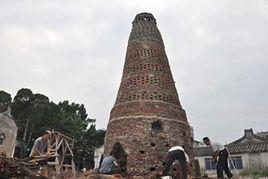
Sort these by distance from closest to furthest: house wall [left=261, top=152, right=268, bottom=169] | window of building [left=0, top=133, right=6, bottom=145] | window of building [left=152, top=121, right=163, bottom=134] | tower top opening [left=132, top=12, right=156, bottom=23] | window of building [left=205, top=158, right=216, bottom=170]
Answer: window of building [left=152, top=121, right=163, bottom=134] < tower top opening [left=132, top=12, right=156, bottom=23] < window of building [left=0, top=133, right=6, bottom=145] < house wall [left=261, top=152, right=268, bottom=169] < window of building [left=205, top=158, right=216, bottom=170]

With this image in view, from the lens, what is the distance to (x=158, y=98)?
15.6m

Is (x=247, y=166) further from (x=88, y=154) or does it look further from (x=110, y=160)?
(x=110, y=160)

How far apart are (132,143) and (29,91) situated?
81.9ft

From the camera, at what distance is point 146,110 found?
595 inches

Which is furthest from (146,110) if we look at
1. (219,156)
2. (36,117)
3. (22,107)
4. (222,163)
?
(22,107)

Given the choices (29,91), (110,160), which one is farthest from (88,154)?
(110,160)

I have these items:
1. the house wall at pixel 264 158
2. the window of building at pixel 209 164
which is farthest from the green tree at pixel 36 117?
the house wall at pixel 264 158

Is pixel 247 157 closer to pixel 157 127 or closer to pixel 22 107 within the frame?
pixel 157 127

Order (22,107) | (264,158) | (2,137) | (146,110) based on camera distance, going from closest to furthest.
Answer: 1. (146,110)
2. (2,137)
3. (264,158)
4. (22,107)

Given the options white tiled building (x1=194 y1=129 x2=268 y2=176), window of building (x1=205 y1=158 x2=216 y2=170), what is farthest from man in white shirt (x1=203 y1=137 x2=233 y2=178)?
window of building (x1=205 y1=158 x2=216 y2=170)

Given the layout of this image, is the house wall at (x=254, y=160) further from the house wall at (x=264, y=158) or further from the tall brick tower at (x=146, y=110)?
the tall brick tower at (x=146, y=110)

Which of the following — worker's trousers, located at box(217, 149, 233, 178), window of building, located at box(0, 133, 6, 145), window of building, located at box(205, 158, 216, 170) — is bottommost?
worker's trousers, located at box(217, 149, 233, 178)

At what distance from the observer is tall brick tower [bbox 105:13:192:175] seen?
1422 cm

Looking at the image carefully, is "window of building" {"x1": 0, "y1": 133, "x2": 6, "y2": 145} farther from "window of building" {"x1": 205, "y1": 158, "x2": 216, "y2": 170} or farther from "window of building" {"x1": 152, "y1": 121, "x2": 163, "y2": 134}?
"window of building" {"x1": 205, "y1": 158, "x2": 216, "y2": 170}
